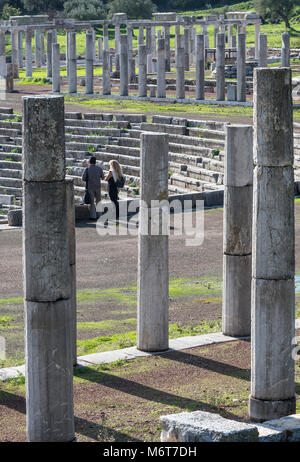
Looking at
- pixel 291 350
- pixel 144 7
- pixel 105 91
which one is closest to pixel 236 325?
pixel 291 350

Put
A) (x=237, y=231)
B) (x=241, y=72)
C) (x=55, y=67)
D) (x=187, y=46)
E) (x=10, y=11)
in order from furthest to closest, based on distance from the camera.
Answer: (x=10, y=11) < (x=187, y=46) < (x=55, y=67) < (x=241, y=72) < (x=237, y=231)

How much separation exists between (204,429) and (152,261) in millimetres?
5237

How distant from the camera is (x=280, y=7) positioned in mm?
85188

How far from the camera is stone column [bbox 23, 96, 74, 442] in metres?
10.1

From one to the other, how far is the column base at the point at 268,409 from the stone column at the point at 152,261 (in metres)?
3.08

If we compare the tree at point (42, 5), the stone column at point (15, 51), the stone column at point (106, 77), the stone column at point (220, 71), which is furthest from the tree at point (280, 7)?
the stone column at point (220, 71)

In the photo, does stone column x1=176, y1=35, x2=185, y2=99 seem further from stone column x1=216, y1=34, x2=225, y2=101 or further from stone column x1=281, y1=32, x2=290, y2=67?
stone column x1=281, y1=32, x2=290, y2=67

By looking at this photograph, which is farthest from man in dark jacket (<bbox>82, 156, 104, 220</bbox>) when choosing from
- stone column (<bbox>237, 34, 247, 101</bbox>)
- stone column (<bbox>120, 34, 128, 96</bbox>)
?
stone column (<bbox>120, 34, 128, 96</bbox>)

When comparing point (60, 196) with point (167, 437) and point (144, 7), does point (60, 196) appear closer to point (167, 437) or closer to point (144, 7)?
point (167, 437)

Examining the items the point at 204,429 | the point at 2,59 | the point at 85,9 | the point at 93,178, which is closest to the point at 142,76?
the point at 2,59

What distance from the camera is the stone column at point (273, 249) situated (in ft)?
36.3

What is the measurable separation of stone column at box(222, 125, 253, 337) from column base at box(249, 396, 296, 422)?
3569 mm

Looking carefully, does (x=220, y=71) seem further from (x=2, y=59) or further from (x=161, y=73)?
(x=2, y=59)

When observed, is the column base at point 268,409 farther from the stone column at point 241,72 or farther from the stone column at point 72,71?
the stone column at point 72,71
